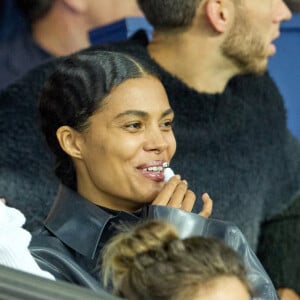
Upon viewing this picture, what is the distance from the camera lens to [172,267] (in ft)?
5.67

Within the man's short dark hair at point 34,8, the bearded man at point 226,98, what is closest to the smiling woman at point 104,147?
the bearded man at point 226,98

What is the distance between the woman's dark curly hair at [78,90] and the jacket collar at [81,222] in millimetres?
77

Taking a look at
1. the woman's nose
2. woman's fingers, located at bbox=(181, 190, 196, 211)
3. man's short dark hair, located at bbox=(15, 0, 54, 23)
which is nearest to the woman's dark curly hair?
the woman's nose

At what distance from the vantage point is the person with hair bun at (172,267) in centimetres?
171

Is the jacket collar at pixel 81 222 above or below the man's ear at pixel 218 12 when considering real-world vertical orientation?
below

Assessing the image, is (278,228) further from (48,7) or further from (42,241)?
(48,7)

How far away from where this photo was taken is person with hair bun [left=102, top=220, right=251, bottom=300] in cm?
Answer: 171

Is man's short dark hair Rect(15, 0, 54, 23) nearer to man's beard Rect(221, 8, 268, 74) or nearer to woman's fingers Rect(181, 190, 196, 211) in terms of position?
man's beard Rect(221, 8, 268, 74)

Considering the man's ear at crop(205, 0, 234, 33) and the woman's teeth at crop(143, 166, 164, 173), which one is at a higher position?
the woman's teeth at crop(143, 166, 164, 173)

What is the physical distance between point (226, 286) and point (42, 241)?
0.48 m

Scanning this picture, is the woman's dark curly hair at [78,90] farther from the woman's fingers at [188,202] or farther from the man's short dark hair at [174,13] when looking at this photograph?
the man's short dark hair at [174,13]

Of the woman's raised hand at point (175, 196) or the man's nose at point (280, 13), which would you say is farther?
the man's nose at point (280, 13)

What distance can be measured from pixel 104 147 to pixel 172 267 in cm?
51

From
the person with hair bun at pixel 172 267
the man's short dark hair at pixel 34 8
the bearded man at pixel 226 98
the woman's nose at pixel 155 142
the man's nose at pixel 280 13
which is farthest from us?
the man's short dark hair at pixel 34 8
